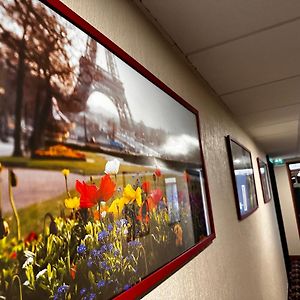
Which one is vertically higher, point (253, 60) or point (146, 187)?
point (253, 60)

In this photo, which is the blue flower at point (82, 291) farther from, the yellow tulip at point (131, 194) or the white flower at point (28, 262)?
the yellow tulip at point (131, 194)

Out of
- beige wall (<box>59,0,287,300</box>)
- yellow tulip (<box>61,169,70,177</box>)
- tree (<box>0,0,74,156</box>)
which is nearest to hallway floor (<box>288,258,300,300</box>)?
beige wall (<box>59,0,287,300</box>)

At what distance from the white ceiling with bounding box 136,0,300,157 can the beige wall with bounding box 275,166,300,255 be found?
5.89 m

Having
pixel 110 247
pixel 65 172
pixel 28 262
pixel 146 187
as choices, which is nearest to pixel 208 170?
pixel 146 187

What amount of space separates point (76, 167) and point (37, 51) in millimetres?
257

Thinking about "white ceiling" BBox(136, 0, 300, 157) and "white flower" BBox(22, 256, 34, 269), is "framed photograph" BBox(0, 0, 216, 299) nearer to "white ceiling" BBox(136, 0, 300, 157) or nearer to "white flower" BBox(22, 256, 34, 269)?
"white flower" BBox(22, 256, 34, 269)

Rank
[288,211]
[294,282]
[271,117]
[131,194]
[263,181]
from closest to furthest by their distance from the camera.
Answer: [131,194] → [271,117] → [263,181] → [294,282] → [288,211]

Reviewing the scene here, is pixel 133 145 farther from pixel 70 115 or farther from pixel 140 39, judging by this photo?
pixel 140 39

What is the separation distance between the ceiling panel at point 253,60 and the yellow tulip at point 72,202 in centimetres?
120

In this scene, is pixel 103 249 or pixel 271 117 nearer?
pixel 103 249

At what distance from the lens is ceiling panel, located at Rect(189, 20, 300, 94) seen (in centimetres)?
139

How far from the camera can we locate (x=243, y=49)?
58.2 inches

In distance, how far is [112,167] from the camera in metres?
0.72

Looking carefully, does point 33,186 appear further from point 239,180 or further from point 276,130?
point 276,130
